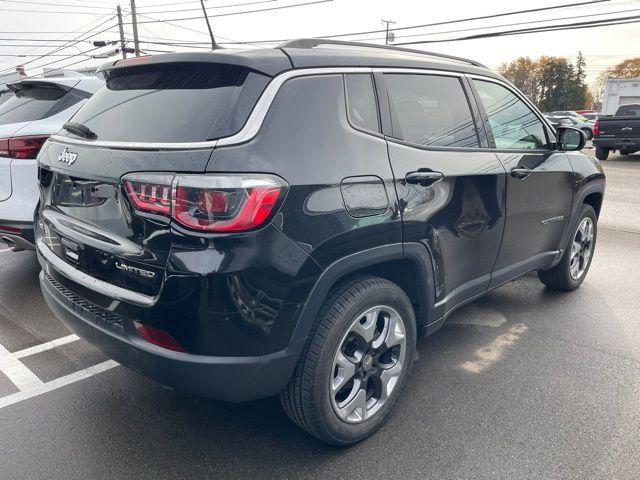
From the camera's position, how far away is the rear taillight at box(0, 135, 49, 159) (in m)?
4.09

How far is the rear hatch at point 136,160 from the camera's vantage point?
2.10m

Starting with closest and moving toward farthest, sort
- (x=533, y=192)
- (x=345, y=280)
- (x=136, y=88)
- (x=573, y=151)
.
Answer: (x=345, y=280) < (x=136, y=88) < (x=533, y=192) < (x=573, y=151)

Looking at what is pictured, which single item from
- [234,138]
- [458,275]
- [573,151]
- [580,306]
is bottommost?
[580,306]

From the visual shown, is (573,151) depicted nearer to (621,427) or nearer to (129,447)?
(621,427)

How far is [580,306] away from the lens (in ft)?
14.5

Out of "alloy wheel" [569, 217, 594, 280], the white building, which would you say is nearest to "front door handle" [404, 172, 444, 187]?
"alloy wheel" [569, 217, 594, 280]

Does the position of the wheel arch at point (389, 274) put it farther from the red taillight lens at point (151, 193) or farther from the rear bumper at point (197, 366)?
the red taillight lens at point (151, 193)

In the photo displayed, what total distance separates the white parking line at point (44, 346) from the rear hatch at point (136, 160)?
3.81ft

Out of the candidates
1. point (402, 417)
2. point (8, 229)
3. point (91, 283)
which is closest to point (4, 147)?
point (8, 229)

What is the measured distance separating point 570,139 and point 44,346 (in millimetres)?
4083

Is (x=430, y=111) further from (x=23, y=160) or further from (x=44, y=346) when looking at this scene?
(x=23, y=160)

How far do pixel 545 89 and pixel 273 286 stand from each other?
8805 centimetres

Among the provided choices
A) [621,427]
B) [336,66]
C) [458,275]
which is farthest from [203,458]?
[621,427]

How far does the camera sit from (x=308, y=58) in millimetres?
2398
